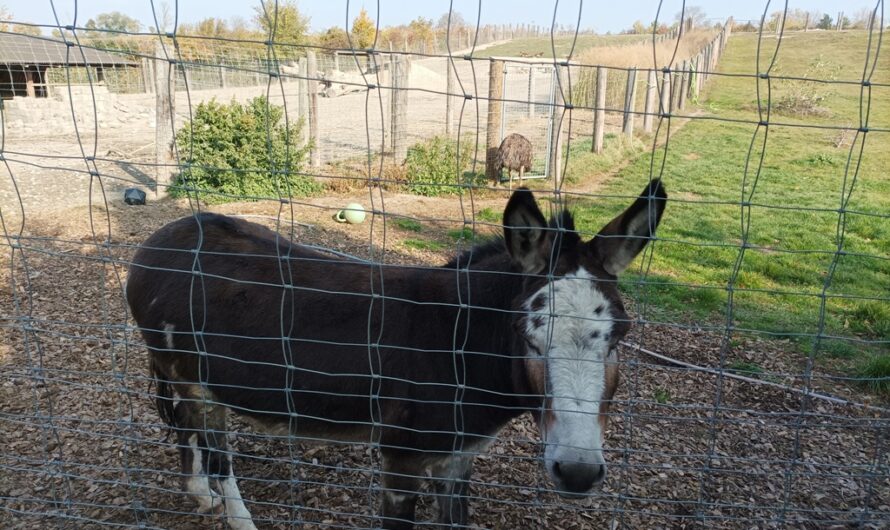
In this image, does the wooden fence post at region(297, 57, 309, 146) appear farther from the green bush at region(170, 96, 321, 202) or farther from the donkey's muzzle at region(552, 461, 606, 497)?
the donkey's muzzle at region(552, 461, 606, 497)

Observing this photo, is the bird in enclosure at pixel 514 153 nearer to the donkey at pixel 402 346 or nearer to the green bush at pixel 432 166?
the green bush at pixel 432 166

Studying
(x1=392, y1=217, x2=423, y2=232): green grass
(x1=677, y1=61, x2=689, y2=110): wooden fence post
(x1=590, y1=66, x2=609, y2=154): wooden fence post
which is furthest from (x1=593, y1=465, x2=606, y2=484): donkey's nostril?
(x1=677, y1=61, x2=689, y2=110): wooden fence post

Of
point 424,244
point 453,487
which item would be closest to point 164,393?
point 453,487

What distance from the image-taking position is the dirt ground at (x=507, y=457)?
326 centimetres

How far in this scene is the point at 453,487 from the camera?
11.1ft

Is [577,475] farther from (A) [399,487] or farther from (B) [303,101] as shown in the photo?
(B) [303,101]

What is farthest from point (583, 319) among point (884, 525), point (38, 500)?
point (38, 500)

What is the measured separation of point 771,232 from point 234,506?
8.71 metres

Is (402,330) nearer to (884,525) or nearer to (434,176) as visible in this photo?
(884,525)

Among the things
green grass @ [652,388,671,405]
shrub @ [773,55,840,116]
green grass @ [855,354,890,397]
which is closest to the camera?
green grass @ [652,388,671,405]

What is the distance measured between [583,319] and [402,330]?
99 cm

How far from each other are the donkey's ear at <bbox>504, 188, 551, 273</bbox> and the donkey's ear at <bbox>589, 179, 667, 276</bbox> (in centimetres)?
24

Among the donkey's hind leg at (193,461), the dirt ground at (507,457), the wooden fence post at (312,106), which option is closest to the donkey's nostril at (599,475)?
the dirt ground at (507,457)

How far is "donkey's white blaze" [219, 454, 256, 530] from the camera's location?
3.60m
